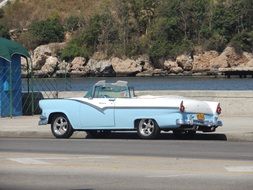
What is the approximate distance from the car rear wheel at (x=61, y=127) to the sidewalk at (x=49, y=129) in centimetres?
62

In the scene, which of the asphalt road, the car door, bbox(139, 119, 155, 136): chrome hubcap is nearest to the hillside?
the car door

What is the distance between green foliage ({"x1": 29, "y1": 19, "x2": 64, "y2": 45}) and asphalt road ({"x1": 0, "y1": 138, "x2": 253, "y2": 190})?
131631 mm

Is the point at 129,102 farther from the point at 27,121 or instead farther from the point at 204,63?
the point at 204,63

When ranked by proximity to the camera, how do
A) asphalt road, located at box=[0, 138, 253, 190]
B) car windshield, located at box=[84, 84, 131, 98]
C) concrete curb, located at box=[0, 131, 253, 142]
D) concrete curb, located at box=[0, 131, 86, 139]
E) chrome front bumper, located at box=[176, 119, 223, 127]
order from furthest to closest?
concrete curb, located at box=[0, 131, 86, 139]
car windshield, located at box=[84, 84, 131, 98]
concrete curb, located at box=[0, 131, 253, 142]
chrome front bumper, located at box=[176, 119, 223, 127]
asphalt road, located at box=[0, 138, 253, 190]

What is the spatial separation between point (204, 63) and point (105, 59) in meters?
19.9

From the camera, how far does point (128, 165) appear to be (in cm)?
1455

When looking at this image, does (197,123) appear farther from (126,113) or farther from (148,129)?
(126,113)

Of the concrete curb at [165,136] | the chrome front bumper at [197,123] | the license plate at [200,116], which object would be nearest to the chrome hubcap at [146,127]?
the concrete curb at [165,136]

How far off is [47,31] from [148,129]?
431ft

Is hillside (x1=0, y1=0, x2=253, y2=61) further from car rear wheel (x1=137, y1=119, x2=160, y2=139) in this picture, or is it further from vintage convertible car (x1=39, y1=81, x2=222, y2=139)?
car rear wheel (x1=137, y1=119, x2=160, y2=139)

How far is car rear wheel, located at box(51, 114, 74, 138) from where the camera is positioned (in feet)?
72.4

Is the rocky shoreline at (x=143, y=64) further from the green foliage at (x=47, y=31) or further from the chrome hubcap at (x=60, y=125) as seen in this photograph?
the chrome hubcap at (x=60, y=125)

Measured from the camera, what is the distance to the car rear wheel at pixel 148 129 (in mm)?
20750

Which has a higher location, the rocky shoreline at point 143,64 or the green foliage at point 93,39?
the green foliage at point 93,39
